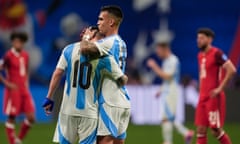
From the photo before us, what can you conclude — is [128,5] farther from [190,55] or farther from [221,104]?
[221,104]

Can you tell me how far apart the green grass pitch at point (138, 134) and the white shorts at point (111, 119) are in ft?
19.2

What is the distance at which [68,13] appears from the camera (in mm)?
20953

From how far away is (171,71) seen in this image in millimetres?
13609

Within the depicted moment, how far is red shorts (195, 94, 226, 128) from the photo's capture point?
1092cm

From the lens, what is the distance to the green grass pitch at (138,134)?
1418 cm

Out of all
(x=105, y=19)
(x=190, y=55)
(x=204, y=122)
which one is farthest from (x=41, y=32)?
(x=105, y=19)

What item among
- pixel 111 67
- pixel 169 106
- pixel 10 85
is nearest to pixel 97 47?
pixel 111 67

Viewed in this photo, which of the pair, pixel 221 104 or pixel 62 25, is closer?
pixel 221 104

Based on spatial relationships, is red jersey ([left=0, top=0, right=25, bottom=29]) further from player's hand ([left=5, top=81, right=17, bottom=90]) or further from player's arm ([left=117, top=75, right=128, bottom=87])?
player's arm ([left=117, top=75, right=128, bottom=87])

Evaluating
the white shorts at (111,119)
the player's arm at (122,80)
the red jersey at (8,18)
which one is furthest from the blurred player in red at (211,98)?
the red jersey at (8,18)

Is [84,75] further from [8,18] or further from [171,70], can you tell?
[8,18]

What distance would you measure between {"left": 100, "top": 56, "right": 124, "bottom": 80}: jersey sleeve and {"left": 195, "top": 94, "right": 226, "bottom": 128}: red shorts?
3.44 metres

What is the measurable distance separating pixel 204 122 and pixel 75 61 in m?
3.79

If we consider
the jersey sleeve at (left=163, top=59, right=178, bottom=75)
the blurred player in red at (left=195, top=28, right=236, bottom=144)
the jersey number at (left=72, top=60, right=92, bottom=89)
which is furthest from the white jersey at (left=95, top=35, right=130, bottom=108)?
the jersey sleeve at (left=163, top=59, right=178, bottom=75)
